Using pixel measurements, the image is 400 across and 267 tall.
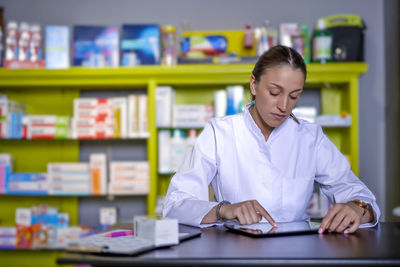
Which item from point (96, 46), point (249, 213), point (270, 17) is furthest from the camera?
point (270, 17)

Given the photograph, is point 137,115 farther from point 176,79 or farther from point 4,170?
point 4,170

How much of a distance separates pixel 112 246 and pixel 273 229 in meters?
0.47

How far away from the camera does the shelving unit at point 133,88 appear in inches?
125

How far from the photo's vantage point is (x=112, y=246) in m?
1.05

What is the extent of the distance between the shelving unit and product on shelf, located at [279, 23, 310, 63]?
0.63 feet

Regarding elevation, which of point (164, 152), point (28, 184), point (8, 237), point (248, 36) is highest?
point (248, 36)

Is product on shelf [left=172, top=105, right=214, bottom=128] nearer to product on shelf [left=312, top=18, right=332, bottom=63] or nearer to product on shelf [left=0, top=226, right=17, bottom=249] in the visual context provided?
product on shelf [left=312, top=18, right=332, bottom=63]

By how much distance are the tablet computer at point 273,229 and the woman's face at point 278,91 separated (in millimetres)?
434

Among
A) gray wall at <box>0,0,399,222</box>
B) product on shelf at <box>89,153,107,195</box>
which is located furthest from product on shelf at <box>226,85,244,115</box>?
product on shelf at <box>89,153,107,195</box>

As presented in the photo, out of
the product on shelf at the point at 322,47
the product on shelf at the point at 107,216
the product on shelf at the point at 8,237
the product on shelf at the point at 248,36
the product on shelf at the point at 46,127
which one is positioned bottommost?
the product on shelf at the point at 8,237

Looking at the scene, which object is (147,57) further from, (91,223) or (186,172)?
(186,172)

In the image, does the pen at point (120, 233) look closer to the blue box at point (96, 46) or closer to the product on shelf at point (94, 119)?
the product on shelf at point (94, 119)

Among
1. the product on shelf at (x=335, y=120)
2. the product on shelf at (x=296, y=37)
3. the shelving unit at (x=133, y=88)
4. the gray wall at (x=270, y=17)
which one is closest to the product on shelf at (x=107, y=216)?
the shelving unit at (x=133, y=88)

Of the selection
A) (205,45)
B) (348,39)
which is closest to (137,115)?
(205,45)
